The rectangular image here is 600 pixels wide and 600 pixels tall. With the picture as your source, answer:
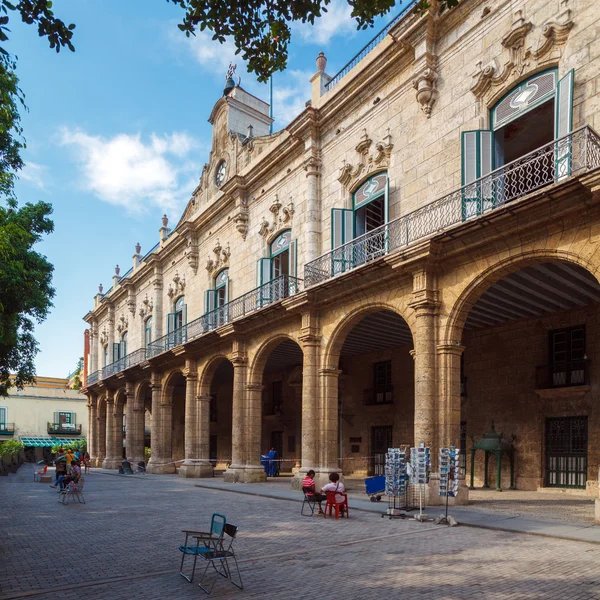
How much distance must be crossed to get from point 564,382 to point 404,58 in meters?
9.55

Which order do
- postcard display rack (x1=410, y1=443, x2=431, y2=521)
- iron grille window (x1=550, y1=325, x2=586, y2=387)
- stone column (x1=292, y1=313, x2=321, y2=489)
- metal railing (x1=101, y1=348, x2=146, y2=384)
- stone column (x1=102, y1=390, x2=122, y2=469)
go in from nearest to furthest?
Answer: postcard display rack (x1=410, y1=443, x2=431, y2=521)
iron grille window (x1=550, y1=325, x2=586, y2=387)
stone column (x1=292, y1=313, x2=321, y2=489)
metal railing (x1=101, y1=348, x2=146, y2=384)
stone column (x1=102, y1=390, x2=122, y2=469)

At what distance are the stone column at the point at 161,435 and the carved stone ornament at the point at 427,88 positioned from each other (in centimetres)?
1946

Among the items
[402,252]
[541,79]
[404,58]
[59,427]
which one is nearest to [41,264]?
[402,252]

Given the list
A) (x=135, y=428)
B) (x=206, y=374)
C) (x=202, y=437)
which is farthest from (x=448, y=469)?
(x=135, y=428)

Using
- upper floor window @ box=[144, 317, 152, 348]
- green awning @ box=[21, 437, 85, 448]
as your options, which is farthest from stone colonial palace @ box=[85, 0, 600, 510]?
green awning @ box=[21, 437, 85, 448]

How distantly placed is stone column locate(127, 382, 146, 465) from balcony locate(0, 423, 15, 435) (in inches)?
1033

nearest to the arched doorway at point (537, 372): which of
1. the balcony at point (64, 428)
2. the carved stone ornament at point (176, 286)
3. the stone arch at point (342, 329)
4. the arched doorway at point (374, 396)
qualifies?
the stone arch at point (342, 329)

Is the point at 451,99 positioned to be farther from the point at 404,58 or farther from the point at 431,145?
→ the point at 404,58

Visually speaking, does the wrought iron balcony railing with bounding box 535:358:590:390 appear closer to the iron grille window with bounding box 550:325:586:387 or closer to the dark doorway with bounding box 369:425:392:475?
the iron grille window with bounding box 550:325:586:387

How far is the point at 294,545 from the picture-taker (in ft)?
30.4

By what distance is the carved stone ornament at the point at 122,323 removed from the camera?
3884 cm

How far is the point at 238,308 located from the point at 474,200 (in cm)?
1252

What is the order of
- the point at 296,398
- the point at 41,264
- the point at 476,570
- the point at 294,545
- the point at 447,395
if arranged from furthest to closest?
the point at 296,398, the point at 41,264, the point at 447,395, the point at 294,545, the point at 476,570

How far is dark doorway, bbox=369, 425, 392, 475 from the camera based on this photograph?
2219 centimetres
